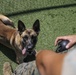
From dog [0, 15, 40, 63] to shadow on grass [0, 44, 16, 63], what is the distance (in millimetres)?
83

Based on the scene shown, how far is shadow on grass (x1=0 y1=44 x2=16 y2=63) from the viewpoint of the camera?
3.80 m

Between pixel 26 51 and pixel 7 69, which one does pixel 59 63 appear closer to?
pixel 7 69

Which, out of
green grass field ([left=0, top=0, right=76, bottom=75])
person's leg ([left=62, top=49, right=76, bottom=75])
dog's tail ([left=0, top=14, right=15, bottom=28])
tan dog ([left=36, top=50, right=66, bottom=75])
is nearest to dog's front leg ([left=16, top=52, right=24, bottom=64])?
green grass field ([left=0, top=0, right=76, bottom=75])

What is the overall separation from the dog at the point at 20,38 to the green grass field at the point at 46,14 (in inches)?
8.5

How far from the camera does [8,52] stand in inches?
154

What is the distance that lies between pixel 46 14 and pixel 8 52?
1.06m

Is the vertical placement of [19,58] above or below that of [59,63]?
below

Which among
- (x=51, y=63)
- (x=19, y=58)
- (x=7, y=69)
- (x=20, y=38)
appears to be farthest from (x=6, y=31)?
(x=51, y=63)

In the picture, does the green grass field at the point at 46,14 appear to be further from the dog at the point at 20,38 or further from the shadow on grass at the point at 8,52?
the dog at the point at 20,38

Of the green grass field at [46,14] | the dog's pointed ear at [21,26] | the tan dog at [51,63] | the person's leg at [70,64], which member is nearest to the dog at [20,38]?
the dog's pointed ear at [21,26]

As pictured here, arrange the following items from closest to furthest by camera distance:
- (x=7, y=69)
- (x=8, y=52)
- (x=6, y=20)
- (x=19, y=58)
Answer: (x=7, y=69) → (x=19, y=58) → (x=8, y=52) → (x=6, y=20)

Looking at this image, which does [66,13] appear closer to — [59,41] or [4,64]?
[4,64]

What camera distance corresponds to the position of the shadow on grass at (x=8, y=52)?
380cm

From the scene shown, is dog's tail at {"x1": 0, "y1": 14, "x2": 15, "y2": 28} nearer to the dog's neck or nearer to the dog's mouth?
the dog's neck
